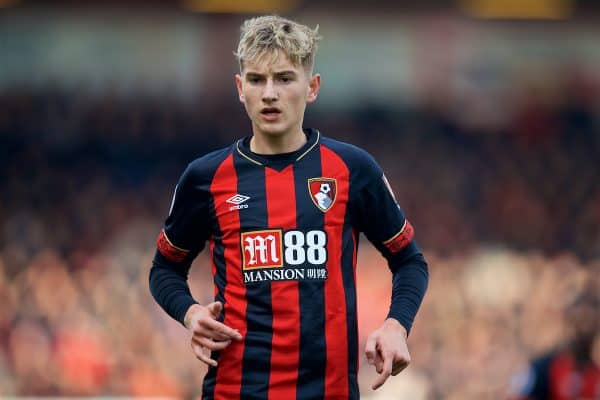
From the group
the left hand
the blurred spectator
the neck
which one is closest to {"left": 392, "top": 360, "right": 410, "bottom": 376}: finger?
the left hand

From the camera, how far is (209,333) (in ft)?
9.32

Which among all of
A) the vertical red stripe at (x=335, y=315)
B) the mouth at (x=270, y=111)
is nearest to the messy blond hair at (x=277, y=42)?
the mouth at (x=270, y=111)

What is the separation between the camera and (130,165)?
12961 mm

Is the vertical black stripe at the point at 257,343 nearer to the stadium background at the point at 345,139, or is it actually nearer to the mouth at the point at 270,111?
the mouth at the point at 270,111

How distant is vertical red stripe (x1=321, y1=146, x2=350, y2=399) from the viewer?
2.92 m

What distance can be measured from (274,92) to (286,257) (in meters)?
0.41

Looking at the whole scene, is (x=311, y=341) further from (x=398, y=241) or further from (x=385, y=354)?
(x=398, y=241)

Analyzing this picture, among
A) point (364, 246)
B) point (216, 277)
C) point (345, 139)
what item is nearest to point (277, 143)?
point (216, 277)

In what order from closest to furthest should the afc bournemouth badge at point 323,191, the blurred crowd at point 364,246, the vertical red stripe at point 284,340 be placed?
the vertical red stripe at point 284,340
the afc bournemouth badge at point 323,191
the blurred crowd at point 364,246

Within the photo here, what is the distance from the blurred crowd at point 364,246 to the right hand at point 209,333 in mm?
5271

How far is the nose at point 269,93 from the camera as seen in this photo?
2.95 m

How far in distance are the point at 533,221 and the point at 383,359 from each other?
9.83 meters

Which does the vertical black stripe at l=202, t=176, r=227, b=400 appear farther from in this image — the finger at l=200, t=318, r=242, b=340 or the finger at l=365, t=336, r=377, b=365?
the finger at l=365, t=336, r=377, b=365

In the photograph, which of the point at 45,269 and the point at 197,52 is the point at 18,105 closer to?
the point at 197,52
